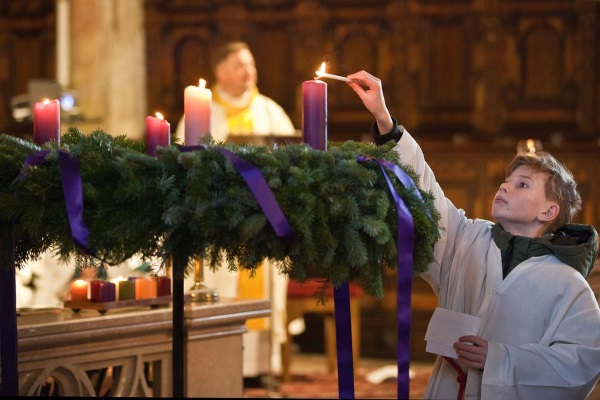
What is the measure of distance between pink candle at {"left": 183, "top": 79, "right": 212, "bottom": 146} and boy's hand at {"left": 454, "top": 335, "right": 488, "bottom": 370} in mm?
938

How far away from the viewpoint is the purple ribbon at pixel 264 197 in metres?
2.05

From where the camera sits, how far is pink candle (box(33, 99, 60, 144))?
2.50 metres

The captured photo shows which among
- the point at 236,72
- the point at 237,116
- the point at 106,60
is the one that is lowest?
the point at 237,116

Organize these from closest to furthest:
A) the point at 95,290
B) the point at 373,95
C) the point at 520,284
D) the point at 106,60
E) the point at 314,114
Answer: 1. the point at 314,114
2. the point at 373,95
3. the point at 520,284
4. the point at 95,290
5. the point at 106,60

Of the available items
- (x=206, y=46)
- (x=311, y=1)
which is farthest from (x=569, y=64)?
(x=206, y=46)

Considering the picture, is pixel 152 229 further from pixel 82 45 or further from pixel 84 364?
pixel 82 45

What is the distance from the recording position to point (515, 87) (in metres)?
8.12

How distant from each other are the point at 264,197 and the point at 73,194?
0.39 meters

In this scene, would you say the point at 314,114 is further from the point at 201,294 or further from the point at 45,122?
the point at 201,294

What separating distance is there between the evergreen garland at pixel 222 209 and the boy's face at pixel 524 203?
0.81 meters

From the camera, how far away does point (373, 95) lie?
2.61 metres

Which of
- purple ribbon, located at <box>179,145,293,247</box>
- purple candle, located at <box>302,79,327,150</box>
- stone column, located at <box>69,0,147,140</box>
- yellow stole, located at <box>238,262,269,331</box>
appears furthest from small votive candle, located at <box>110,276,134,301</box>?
stone column, located at <box>69,0,147,140</box>

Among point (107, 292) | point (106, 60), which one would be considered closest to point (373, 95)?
point (107, 292)

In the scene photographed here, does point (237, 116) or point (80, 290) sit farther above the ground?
point (237, 116)
